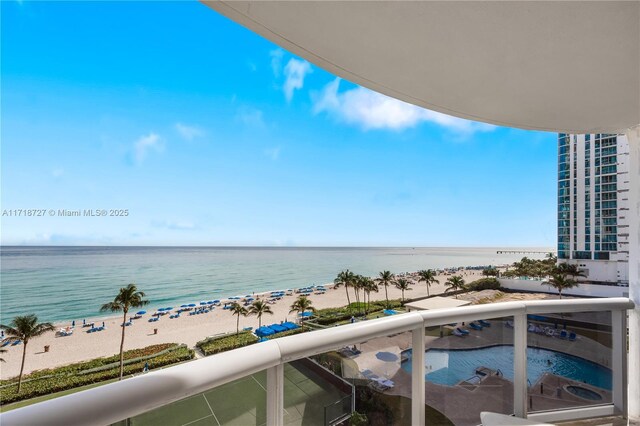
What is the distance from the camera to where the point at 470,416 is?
4.77ft

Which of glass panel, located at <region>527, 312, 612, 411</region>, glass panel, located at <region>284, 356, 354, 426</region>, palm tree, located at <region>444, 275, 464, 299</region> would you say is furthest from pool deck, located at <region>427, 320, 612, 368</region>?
palm tree, located at <region>444, 275, 464, 299</region>

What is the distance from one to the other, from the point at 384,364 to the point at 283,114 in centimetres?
5596

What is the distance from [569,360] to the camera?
68.2 inches

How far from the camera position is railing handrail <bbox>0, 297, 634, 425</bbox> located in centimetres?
51

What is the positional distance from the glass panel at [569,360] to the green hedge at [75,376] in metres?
20.2

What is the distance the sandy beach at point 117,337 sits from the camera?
2005 cm

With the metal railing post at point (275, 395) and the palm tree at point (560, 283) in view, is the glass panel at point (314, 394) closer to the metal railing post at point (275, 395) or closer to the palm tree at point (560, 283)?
the metal railing post at point (275, 395)

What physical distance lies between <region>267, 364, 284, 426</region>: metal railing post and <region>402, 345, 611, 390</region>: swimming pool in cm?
57

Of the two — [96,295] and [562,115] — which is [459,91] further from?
[96,295]

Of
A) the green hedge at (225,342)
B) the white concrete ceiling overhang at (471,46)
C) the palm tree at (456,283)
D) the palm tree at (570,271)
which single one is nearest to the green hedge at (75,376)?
the green hedge at (225,342)

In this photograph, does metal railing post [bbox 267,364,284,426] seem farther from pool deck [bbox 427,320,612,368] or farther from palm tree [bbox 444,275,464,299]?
palm tree [bbox 444,275,464,299]

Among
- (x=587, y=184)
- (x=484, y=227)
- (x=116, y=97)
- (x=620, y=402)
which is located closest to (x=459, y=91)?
(x=620, y=402)

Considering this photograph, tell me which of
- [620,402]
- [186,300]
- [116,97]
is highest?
[116,97]

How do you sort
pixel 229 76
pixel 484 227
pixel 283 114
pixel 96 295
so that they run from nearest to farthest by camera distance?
pixel 96 295, pixel 229 76, pixel 283 114, pixel 484 227
